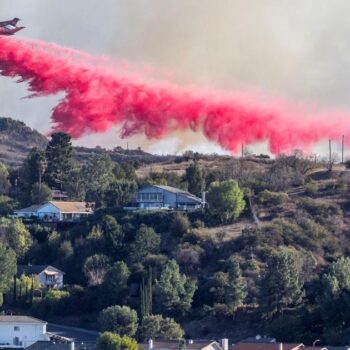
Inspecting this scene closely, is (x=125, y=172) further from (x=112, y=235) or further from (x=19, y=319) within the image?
(x=19, y=319)

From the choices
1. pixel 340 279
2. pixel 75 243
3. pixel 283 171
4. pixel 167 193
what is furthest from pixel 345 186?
pixel 340 279

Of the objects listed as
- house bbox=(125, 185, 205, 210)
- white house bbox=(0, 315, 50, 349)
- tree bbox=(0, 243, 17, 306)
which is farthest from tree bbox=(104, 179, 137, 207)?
white house bbox=(0, 315, 50, 349)

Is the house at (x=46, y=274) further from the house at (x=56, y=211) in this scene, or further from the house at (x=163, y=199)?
the house at (x=56, y=211)

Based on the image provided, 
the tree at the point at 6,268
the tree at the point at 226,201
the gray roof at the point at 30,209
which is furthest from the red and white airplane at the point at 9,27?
the gray roof at the point at 30,209

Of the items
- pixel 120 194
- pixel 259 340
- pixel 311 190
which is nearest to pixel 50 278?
pixel 120 194

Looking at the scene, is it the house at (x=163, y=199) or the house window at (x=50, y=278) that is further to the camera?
the house at (x=163, y=199)

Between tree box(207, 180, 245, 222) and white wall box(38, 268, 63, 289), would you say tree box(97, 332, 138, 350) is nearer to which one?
white wall box(38, 268, 63, 289)
